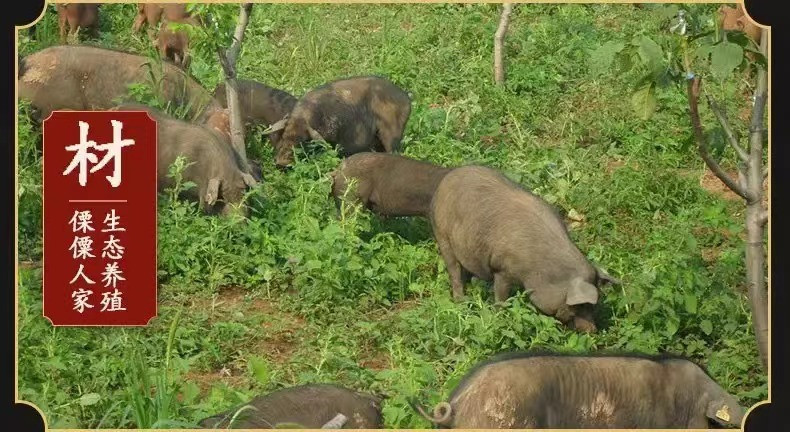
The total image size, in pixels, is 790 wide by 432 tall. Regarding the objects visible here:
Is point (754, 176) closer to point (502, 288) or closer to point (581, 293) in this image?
point (581, 293)

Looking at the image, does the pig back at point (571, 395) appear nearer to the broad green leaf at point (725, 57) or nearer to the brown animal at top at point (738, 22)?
the broad green leaf at point (725, 57)

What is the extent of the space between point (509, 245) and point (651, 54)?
308 centimetres

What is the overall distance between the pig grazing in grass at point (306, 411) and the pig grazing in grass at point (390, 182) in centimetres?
337

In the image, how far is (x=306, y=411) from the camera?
8.50 metres

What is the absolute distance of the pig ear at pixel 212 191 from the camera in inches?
473

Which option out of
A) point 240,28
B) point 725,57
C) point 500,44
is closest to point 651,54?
point 725,57

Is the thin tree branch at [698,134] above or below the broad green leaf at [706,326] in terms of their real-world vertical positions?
above

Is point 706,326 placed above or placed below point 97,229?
below

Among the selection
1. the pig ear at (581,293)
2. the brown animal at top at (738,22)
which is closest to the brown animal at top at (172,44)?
the brown animal at top at (738,22)

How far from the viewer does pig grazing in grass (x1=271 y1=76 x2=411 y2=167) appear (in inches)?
533

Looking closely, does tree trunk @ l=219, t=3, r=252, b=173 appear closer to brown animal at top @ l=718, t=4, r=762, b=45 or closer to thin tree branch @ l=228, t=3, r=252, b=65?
thin tree branch @ l=228, t=3, r=252, b=65

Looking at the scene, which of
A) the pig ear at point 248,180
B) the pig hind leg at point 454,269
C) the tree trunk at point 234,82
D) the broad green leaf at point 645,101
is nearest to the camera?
the broad green leaf at point 645,101

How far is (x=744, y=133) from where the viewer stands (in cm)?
1414

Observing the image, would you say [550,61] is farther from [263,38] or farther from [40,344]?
[40,344]
